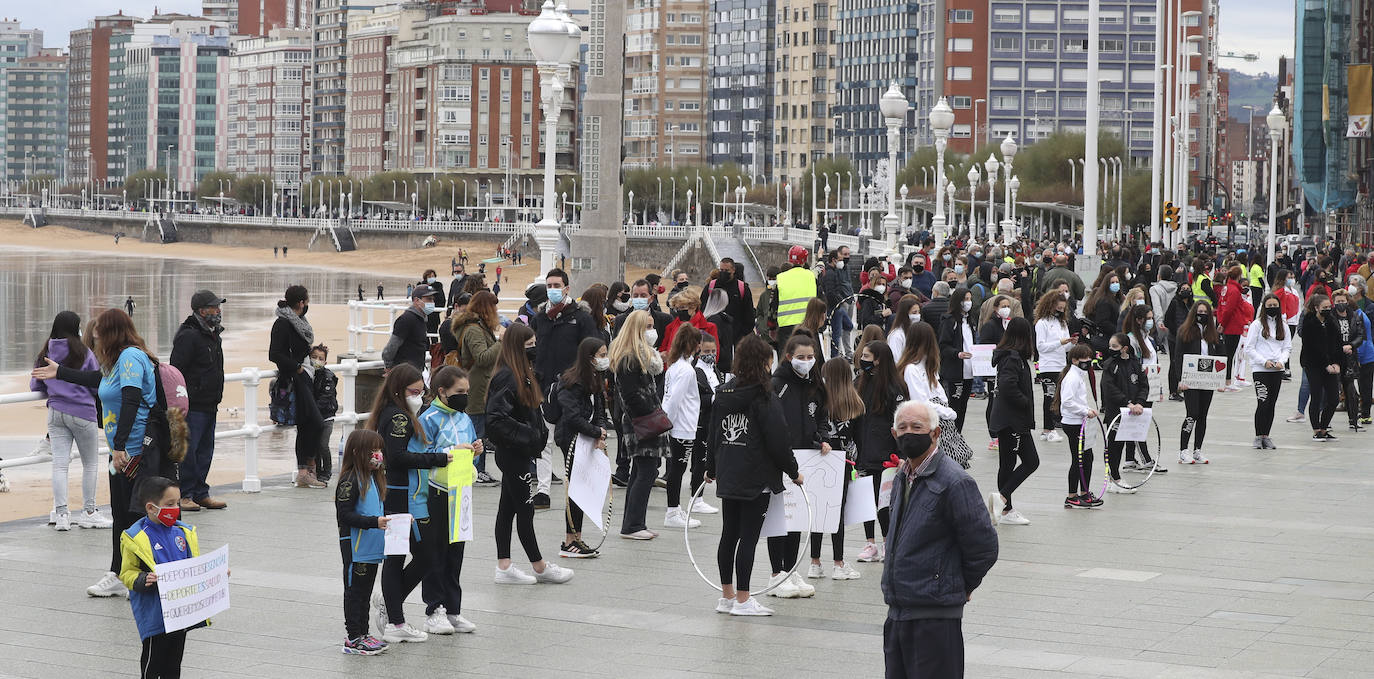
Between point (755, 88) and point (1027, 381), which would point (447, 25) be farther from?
point (1027, 381)

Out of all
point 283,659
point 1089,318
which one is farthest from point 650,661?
point 1089,318

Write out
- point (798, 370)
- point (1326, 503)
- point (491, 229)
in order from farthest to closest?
point (491, 229)
point (1326, 503)
point (798, 370)

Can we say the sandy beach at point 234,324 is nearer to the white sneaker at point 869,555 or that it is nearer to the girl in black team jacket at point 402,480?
the white sneaker at point 869,555

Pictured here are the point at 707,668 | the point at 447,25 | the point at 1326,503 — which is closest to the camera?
the point at 707,668

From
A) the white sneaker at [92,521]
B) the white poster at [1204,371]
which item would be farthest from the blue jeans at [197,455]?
the white poster at [1204,371]

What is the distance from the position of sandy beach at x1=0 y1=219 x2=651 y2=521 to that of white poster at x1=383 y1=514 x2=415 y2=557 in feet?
25.4

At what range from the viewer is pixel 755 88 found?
169 meters

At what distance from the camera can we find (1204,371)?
16859 millimetres

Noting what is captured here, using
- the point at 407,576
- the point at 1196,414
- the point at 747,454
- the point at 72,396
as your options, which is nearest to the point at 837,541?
the point at 747,454

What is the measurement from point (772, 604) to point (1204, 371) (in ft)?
24.9

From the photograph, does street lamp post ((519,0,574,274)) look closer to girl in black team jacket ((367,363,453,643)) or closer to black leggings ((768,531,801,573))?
black leggings ((768,531,801,573))

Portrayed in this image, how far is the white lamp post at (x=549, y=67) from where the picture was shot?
22016 mm

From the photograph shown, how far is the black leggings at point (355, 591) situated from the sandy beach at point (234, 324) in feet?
25.2

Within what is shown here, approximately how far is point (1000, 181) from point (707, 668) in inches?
4676
